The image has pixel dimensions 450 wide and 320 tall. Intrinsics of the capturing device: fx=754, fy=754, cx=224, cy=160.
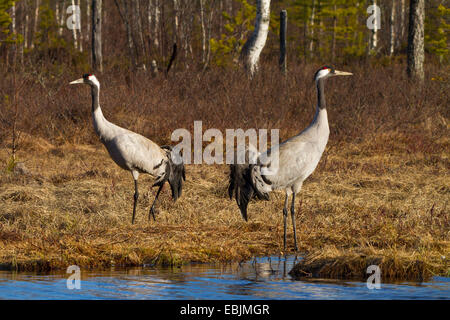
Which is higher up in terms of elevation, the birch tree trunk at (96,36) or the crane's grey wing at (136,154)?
the birch tree trunk at (96,36)

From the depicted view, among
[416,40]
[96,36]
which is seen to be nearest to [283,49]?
[416,40]

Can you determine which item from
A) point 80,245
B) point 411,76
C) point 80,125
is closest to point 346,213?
point 80,245

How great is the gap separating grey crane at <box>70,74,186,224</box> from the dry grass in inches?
10.7

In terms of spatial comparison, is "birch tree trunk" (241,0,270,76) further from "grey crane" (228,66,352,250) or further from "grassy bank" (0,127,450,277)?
"grey crane" (228,66,352,250)

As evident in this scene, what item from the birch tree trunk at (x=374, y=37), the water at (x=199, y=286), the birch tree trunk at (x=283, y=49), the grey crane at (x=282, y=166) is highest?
the birch tree trunk at (x=374, y=37)

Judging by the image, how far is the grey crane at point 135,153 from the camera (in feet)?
26.7

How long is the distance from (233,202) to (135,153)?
122 centimetres

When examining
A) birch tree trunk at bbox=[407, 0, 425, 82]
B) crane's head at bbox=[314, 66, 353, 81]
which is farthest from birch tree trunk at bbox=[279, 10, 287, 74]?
crane's head at bbox=[314, 66, 353, 81]

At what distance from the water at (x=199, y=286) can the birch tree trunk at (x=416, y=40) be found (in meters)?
10.1

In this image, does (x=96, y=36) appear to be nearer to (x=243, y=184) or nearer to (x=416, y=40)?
(x=416, y=40)

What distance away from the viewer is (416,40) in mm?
15289

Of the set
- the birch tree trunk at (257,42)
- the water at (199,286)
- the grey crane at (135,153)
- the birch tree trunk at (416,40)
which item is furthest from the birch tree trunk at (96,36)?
the water at (199,286)

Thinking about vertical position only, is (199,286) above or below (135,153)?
below

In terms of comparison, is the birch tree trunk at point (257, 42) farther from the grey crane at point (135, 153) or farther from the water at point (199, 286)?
the water at point (199, 286)
